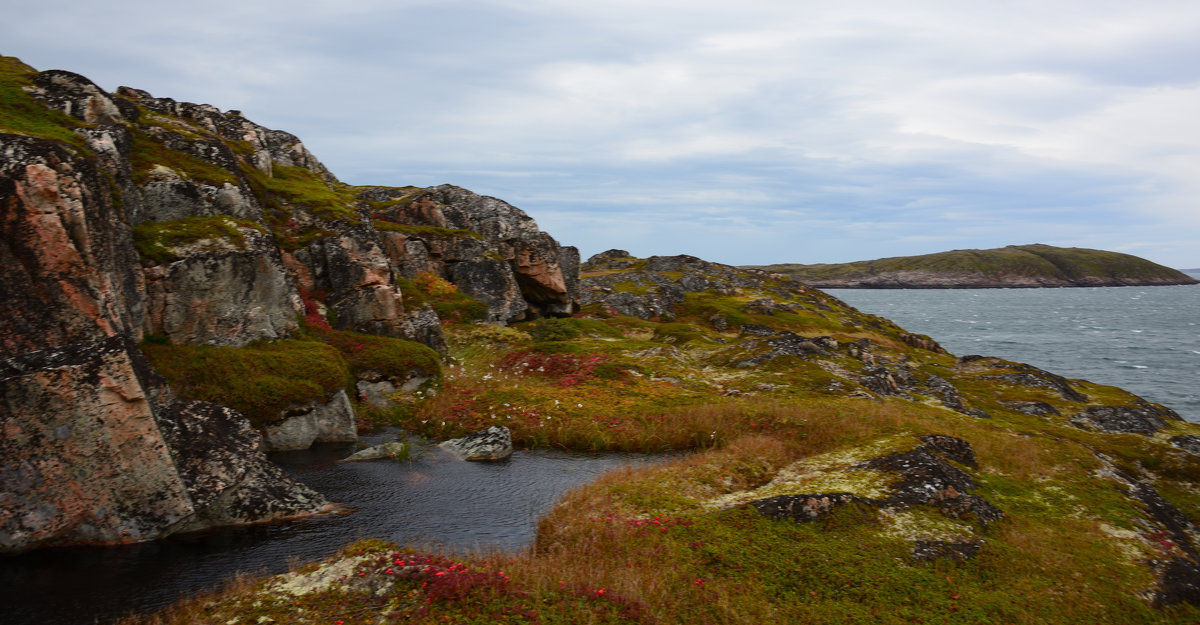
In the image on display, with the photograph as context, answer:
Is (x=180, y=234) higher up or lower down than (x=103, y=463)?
higher up

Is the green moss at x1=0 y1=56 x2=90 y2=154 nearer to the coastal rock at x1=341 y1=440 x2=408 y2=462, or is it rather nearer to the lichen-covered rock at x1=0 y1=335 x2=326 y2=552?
the lichen-covered rock at x1=0 y1=335 x2=326 y2=552

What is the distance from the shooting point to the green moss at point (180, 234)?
33750mm

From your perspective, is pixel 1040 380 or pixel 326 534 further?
pixel 1040 380

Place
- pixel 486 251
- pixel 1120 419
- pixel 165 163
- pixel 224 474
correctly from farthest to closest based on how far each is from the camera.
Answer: pixel 486 251 < pixel 1120 419 < pixel 165 163 < pixel 224 474

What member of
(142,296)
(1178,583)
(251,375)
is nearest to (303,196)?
(142,296)

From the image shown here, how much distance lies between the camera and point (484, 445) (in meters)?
33.1

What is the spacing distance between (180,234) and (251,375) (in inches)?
399

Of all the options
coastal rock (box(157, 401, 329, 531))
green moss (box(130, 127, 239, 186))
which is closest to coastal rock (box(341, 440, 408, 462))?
coastal rock (box(157, 401, 329, 531))

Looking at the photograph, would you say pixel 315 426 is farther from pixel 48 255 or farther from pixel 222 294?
pixel 48 255

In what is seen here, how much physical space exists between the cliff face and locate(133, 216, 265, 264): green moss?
0.11m

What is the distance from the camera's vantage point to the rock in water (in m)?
32.5

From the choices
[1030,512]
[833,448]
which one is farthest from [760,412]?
[1030,512]

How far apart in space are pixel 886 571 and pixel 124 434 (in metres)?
25.0

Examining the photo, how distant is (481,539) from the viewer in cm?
2248
